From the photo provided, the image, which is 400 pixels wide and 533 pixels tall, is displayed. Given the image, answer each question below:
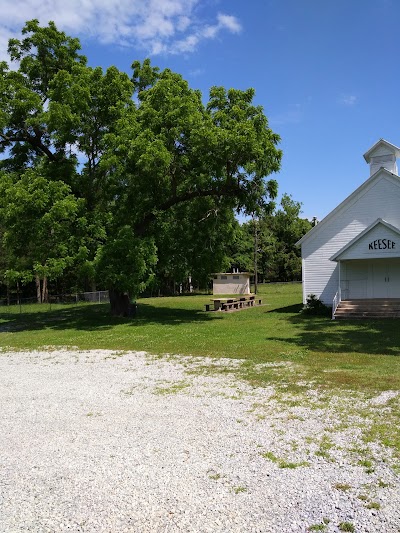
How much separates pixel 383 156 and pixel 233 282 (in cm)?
2785

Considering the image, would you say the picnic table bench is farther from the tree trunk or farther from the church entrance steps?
the church entrance steps

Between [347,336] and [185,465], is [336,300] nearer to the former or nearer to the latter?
[347,336]

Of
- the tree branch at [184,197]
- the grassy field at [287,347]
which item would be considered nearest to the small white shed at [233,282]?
the grassy field at [287,347]

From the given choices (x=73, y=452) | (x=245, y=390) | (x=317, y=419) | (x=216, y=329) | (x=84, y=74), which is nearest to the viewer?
(x=73, y=452)

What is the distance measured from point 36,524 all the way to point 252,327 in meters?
14.1

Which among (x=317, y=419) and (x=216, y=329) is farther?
(x=216, y=329)

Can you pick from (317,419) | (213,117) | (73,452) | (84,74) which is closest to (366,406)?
(317,419)

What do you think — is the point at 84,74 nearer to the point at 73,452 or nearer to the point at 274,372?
the point at 274,372

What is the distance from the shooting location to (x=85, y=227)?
62.4 feet

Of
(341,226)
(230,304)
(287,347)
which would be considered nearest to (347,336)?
(287,347)

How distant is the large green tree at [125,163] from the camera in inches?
726

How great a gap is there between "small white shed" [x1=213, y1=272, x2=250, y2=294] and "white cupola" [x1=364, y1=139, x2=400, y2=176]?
1053 inches

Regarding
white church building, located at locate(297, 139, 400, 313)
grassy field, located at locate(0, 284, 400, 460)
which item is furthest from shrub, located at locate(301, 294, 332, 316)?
grassy field, located at locate(0, 284, 400, 460)

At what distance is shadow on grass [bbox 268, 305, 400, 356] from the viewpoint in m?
12.1
